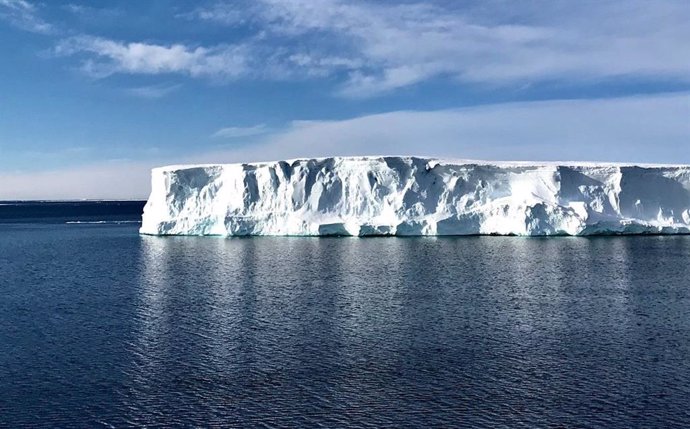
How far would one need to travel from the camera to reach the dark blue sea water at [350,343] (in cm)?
1092

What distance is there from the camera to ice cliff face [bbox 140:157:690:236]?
39656mm

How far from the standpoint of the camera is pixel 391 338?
50.8ft

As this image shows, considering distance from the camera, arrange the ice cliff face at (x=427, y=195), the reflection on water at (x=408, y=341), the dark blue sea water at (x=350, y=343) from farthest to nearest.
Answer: the ice cliff face at (x=427, y=195) → the reflection on water at (x=408, y=341) → the dark blue sea water at (x=350, y=343)

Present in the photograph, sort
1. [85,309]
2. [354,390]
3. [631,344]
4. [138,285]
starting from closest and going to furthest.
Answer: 1. [354,390]
2. [631,344]
3. [85,309]
4. [138,285]

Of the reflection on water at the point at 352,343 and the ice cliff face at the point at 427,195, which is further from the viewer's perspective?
the ice cliff face at the point at 427,195

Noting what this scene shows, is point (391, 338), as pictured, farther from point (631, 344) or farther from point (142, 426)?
point (142, 426)

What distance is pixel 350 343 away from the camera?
49.2 feet

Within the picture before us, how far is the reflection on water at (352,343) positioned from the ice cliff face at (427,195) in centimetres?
1096

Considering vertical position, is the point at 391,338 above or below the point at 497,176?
below

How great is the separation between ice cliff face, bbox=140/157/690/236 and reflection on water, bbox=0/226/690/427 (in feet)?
36.0

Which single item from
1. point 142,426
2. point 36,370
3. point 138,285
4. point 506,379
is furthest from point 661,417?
point 138,285

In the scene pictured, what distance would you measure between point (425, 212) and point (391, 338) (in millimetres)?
24881

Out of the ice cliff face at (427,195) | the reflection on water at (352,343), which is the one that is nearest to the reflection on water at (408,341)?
the reflection on water at (352,343)

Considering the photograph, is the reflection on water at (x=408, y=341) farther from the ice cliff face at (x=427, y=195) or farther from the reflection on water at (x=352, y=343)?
the ice cliff face at (x=427, y=195)
